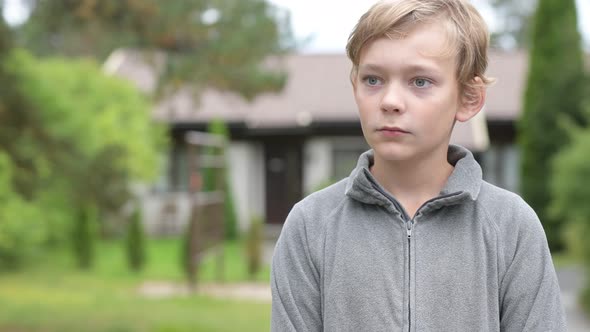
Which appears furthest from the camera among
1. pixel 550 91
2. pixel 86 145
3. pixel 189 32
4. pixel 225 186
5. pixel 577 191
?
pixel 225 186

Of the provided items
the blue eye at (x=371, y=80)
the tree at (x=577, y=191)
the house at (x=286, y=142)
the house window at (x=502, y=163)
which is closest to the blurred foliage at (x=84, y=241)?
the house at (x=286, y=142)

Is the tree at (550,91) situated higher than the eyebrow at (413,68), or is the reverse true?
the tree at (550,91)

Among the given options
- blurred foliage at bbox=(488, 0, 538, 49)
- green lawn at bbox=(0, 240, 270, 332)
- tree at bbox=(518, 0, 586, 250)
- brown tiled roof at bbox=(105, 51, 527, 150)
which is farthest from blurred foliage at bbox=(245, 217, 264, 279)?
blurred foliage at bbox=(488, 0, 538, 49)

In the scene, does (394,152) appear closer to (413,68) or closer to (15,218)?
(413,68)

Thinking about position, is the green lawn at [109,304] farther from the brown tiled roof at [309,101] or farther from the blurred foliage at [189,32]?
the brown tiled roof at [309,101]

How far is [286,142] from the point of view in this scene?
2452 cm

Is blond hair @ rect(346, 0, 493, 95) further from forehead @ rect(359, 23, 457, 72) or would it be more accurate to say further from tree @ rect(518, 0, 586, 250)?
tree @ rect(518, 0, 586, 250)

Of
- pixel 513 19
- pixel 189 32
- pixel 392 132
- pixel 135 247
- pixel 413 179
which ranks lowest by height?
pixel 135 247

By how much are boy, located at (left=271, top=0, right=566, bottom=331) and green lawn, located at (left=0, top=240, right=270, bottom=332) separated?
25.4 ft

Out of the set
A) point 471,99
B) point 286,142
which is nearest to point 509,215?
point 471,99

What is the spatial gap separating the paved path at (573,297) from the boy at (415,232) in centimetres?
761

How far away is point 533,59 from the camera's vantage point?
19.7 meters

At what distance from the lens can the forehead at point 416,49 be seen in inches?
76.9

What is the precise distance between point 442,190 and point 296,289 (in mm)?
415
